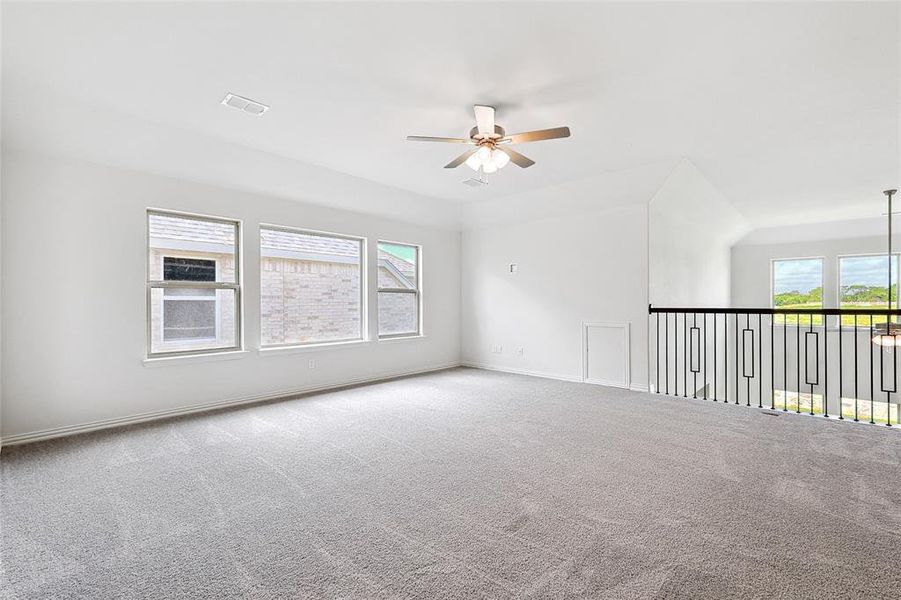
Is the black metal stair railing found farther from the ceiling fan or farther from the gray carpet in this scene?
the ceiling fan

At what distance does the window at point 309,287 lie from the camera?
5.00 meters

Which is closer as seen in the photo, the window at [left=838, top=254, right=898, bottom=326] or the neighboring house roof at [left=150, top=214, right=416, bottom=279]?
the neighboring house roof at [left=150, top=214, right=416, bottom=279]

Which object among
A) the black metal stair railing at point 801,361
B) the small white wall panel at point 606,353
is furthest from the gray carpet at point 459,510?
the black metal stair railing at point 801,361

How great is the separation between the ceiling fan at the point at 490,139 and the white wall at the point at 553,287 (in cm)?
259

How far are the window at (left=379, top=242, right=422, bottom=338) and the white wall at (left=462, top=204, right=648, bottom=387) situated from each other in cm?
103

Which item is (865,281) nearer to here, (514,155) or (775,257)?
(775,257)

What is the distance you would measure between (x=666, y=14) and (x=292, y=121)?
2870mm

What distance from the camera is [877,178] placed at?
5184mm

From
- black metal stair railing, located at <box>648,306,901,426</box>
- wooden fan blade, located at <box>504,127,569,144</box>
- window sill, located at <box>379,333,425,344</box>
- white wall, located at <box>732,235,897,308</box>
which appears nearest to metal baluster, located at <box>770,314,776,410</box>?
black metal stair railing, located at <box>648,306,901,426</box>

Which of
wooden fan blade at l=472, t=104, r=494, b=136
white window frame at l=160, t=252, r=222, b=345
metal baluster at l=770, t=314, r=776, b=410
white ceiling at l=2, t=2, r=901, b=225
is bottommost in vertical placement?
metal baluster at l=770, t=314, r=776, b=410

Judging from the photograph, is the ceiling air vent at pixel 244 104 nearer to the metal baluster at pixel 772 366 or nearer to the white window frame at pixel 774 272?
the metal baluster at pixel 772 366

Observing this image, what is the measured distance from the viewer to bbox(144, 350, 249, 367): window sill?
4043mm

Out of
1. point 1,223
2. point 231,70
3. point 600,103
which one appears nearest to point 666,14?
point 600,103

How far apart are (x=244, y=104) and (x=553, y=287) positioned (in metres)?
4.50
